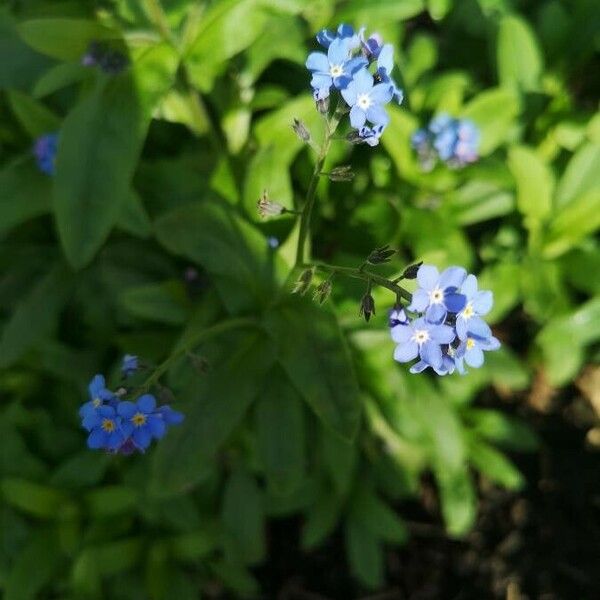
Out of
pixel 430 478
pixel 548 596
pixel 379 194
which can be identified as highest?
pixel 379 194

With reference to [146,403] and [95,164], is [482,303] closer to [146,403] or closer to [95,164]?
[146,403]

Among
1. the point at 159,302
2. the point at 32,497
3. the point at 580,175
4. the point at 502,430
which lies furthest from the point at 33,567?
the point at 580,175

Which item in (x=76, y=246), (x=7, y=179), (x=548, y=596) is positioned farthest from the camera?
(x=548, y=596)

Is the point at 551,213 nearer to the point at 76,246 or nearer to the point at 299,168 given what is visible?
the point at 299,168

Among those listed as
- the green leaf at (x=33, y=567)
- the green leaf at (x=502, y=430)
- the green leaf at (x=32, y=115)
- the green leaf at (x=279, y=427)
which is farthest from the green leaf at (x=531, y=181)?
the green leaf at (x=33, y=567)

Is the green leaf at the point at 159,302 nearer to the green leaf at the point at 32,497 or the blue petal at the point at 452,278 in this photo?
the green leaf at the point at 32,497

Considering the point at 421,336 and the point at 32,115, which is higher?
the point at 32,115

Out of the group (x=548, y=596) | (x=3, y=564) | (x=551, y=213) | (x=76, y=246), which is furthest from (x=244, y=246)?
(x=548, y=596)
